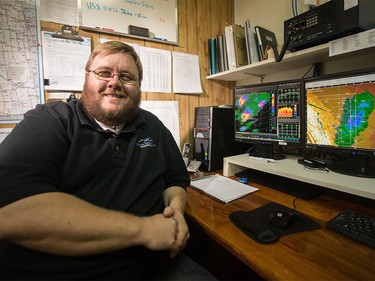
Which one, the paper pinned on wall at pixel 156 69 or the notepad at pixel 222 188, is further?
the paper pinned on wall at pixel 156 69

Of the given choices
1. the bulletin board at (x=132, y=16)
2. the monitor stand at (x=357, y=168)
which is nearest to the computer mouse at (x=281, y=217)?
the monitor stand at (x=357, y=168)

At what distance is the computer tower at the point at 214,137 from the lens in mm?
1395

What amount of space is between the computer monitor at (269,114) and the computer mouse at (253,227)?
563 millimetres

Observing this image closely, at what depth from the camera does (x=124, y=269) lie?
0.69 m

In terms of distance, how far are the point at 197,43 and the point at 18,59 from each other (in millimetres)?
1197

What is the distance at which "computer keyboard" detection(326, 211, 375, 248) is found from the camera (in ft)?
2.04

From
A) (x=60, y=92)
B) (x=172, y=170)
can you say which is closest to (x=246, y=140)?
(x=172, y=170)

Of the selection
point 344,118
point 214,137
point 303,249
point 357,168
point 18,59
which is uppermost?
point 18,59

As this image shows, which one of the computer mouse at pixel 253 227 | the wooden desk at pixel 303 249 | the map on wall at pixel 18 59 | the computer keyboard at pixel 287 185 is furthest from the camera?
the map on wall at pixel 18 59

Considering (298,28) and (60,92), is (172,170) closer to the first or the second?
(60,92)

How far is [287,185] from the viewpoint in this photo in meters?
1.05

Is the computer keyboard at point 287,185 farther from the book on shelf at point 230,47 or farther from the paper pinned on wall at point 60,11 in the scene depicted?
the paper pinned on wall at point 60,11

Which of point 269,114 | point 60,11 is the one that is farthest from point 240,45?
point 60,11

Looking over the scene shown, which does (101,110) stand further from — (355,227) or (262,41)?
(262,41)
